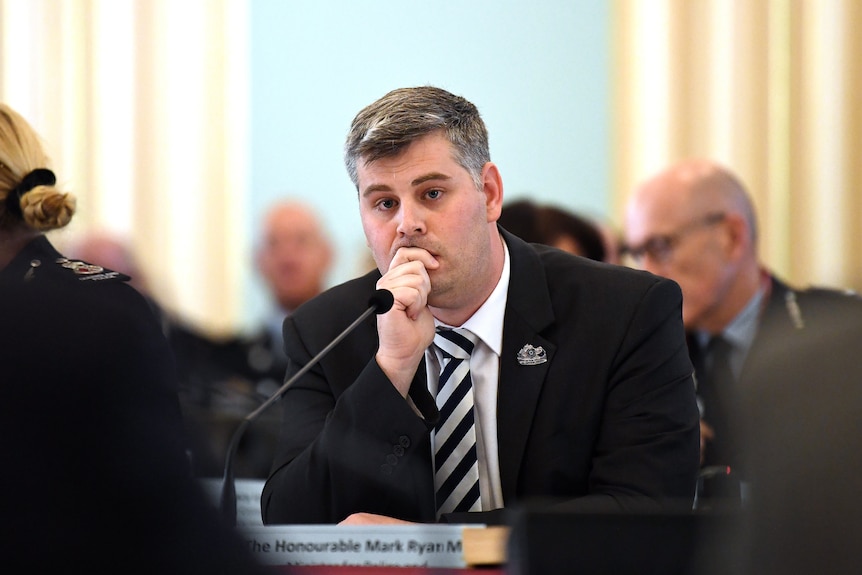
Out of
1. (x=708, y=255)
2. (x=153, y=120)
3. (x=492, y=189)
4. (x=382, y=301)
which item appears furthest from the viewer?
(x=153, y=120)

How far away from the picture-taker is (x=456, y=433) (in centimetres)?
221

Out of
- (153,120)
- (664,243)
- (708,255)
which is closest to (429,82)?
(153,120)

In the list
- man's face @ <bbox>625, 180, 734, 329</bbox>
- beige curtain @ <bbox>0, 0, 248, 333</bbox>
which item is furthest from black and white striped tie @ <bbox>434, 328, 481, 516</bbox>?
beige curtain @ <bbox>0, 0, 248, 333</bbox>

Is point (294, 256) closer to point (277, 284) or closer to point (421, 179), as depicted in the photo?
point (277, 284)

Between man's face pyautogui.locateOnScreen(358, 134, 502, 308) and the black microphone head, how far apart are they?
165 mm

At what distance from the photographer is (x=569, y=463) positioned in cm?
215

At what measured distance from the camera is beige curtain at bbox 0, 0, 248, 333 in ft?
17.8

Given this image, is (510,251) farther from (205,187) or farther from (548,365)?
(205,187)

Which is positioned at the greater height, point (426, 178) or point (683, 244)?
point (426, 178)

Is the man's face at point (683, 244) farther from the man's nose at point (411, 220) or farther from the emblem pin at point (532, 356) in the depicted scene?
the man's nose at point (411, 220)

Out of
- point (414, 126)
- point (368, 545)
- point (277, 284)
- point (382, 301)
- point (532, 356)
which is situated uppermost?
point (414, 126)

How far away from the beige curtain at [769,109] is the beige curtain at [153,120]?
6.02 feet

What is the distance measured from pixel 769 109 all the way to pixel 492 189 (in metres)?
2.55

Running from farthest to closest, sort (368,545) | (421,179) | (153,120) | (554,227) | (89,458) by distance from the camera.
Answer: (153,120) → (554,227) → (421,179) → (368,545) → (89,458)
